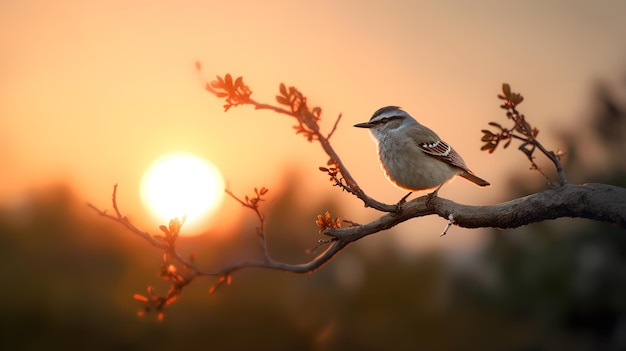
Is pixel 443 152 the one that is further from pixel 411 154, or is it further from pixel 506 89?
pixel 506 89

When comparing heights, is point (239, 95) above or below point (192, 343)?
above

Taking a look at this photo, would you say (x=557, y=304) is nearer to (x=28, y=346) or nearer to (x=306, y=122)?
(x=28, y=346)

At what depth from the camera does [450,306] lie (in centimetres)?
3931

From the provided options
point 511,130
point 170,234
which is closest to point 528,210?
point 511,130

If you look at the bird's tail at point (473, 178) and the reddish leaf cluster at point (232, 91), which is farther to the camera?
the bird's tail at point (473, 178)

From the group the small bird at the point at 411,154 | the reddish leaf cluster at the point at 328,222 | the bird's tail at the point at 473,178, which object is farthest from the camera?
→ the bird's tail at the point at 473,178

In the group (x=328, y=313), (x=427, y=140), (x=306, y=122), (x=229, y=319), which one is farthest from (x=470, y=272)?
(x=306, y=122)

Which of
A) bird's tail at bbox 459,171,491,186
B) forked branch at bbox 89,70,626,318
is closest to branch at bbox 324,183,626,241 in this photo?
forked branch at bbox 89,70,626,318

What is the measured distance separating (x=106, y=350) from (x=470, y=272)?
1959cm

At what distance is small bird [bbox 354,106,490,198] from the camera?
7832mm

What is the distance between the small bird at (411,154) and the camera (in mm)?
7832

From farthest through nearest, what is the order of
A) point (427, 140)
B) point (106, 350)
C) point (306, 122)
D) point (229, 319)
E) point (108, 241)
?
point (108, 241)
point (229, 319)
point (106, 350)
point (427, 140)
point (306, 122)

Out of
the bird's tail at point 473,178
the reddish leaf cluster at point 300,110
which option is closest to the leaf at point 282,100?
the reddish leaf cluster at point 300,110

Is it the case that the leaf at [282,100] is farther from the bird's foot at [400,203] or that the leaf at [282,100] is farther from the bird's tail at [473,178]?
the bird's tail at [473,178]
